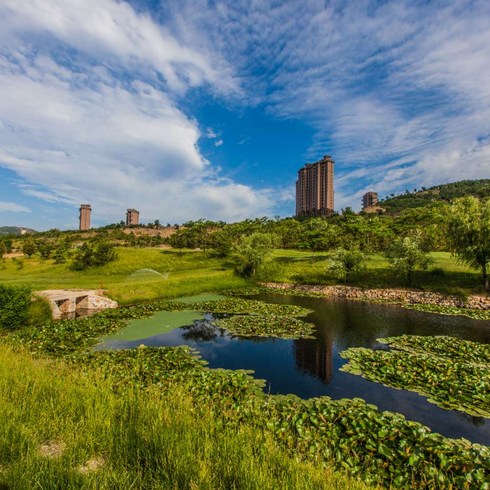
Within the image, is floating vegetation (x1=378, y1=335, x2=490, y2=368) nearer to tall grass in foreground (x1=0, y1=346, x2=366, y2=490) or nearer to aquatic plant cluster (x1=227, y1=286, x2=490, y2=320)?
aquatic plant cluster (x1=227, y1=286, x2=490, y2=320)

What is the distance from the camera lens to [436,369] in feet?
49.5

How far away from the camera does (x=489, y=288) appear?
3431 centimetres

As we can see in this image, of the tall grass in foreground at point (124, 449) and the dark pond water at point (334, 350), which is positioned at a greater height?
the tall grass in foreground at point (124, 449)

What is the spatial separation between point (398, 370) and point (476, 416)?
3909mm

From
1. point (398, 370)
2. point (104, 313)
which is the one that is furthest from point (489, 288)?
point (104, 313)

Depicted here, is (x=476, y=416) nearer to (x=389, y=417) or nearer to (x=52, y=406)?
(x=389, y=417)

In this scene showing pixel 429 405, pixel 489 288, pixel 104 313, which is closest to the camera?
pixel 429 405

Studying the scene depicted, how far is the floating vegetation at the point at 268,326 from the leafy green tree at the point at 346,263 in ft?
65.5

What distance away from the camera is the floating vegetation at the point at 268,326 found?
896 inches

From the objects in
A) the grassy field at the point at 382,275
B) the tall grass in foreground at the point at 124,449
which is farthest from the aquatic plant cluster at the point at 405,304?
the tall grass in foreground at the point at 124,449

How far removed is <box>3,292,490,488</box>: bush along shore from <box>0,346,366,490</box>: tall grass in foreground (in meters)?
0.94

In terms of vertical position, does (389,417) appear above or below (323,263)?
below

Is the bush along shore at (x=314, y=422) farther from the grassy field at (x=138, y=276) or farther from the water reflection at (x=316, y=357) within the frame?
the grassy field at (x=138, y=276)

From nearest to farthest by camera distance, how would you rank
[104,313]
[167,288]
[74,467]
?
1. [74,467]
2. [104,313]
3. [167,288]
